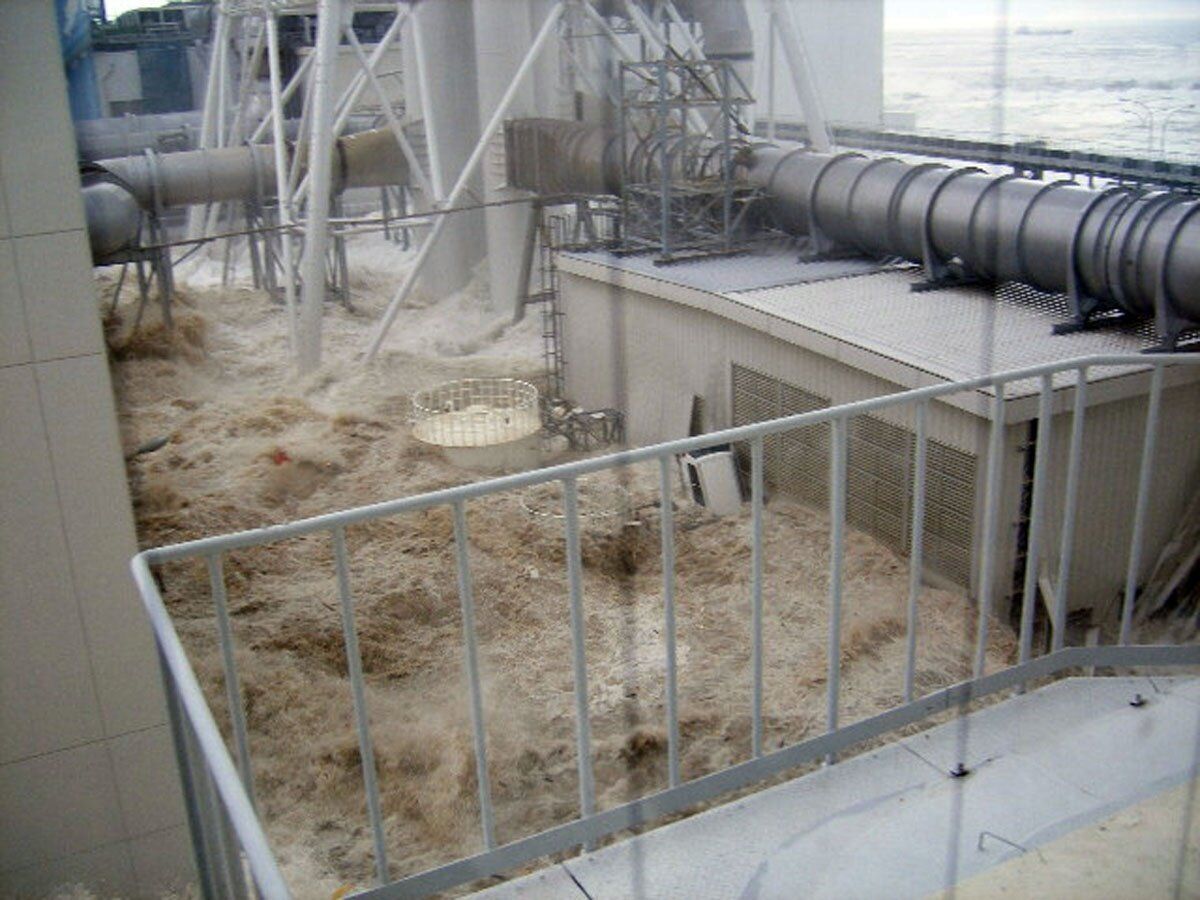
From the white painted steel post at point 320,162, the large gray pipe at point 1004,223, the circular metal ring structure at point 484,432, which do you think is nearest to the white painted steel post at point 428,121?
the white painted steel post at point 320,162

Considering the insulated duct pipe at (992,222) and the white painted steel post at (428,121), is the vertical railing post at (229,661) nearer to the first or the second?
the insulated duct pipe at (992,222)

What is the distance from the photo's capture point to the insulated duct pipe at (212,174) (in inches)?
281

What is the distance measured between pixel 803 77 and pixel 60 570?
6.39 m

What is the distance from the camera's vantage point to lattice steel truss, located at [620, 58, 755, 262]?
635cm

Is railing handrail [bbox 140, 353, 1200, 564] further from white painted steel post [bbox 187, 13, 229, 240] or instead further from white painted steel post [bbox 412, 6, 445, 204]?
white painted steel post [bbox 187, 13, 229, 240]

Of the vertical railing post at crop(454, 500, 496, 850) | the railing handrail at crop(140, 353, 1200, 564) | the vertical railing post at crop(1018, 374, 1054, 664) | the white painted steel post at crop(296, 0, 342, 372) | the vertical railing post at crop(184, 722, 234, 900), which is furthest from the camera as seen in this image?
the white painted steel post at crop(296, 0, 342, 372)

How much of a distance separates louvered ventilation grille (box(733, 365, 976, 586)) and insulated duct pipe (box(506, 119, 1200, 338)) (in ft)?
3.43

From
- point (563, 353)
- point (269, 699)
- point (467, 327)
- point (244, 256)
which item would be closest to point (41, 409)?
point (269, 699)

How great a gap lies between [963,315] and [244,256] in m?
8.16

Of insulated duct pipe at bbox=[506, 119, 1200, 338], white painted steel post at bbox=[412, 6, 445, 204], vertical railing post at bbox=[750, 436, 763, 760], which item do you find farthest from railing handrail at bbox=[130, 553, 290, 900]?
white painted steel post at bbox=[412, 6, 445, 204]

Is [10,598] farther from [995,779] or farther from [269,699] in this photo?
[995,779]

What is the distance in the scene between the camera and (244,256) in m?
11.5

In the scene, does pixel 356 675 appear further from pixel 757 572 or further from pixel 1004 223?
pixel 1004 223

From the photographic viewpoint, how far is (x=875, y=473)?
445 centimetres
